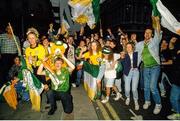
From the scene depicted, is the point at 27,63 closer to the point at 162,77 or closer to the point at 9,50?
the point at 9,50

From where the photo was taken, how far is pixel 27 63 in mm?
8961

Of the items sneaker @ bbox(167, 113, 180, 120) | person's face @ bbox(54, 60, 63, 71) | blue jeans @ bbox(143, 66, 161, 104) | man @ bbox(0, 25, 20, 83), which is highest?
man @ bbox(0, 25, 20, 83)

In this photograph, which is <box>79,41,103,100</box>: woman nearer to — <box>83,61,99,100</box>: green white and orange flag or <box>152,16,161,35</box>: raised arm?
<box>83,61,99,100</box>: green white and orange flag

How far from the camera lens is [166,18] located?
8.45m

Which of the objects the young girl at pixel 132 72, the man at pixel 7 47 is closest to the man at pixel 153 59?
the young girl at pixel 132 72

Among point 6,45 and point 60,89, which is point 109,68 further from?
point 6,45

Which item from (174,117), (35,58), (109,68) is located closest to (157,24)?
(109,68)

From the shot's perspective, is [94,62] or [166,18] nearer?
[166,18]

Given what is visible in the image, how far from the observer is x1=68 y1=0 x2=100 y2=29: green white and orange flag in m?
13.3

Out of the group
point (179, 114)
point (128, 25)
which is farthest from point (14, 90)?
point (128, 25)

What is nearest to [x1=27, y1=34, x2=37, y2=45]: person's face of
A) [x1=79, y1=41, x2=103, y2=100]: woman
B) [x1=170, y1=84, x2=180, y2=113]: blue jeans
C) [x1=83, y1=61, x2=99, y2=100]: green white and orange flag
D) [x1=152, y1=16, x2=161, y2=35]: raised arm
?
[x1=79, y1=41, x2=103, y2=100]: woman

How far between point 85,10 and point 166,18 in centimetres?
568

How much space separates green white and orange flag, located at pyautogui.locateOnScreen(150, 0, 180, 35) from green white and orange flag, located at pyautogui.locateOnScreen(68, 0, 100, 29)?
16.3ft

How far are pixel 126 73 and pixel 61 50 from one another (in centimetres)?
211
